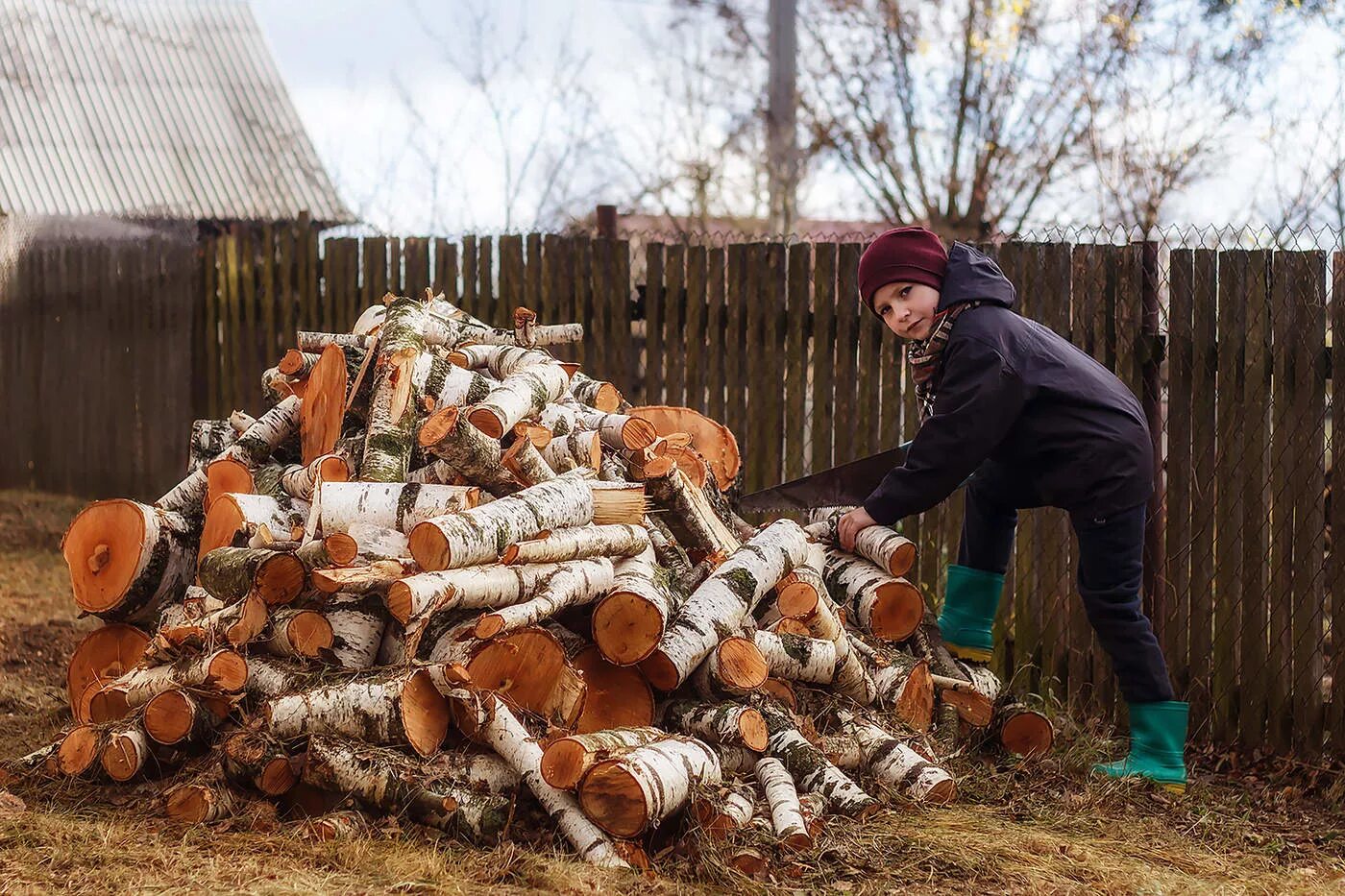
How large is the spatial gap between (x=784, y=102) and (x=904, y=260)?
39.0 ft

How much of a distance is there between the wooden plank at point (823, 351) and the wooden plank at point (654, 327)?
97 cm

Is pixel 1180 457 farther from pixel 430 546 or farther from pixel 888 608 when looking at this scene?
pixel 430 546

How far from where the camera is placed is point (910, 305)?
13.9ft

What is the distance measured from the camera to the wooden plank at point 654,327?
22.1ft

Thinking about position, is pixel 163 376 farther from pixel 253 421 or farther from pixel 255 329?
pixel 253 421

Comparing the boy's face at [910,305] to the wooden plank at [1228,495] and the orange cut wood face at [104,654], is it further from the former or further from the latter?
the orange cut wood face at [104,654]

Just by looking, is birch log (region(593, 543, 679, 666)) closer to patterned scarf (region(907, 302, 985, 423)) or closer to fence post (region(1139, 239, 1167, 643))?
patterned scarf (region(907, 302, 985, 423))

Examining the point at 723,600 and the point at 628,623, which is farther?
the point at 723,600

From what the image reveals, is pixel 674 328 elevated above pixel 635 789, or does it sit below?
above

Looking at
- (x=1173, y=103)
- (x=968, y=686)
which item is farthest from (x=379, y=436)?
(x=1173, y=103)

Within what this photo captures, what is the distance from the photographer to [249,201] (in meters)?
12.7

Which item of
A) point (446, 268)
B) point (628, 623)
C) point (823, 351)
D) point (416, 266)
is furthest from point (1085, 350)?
point (416, 266)

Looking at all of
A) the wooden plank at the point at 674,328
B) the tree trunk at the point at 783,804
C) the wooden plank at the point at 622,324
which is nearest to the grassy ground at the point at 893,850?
the tree trunk at the point at 783,804

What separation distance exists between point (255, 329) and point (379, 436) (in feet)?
17.1
